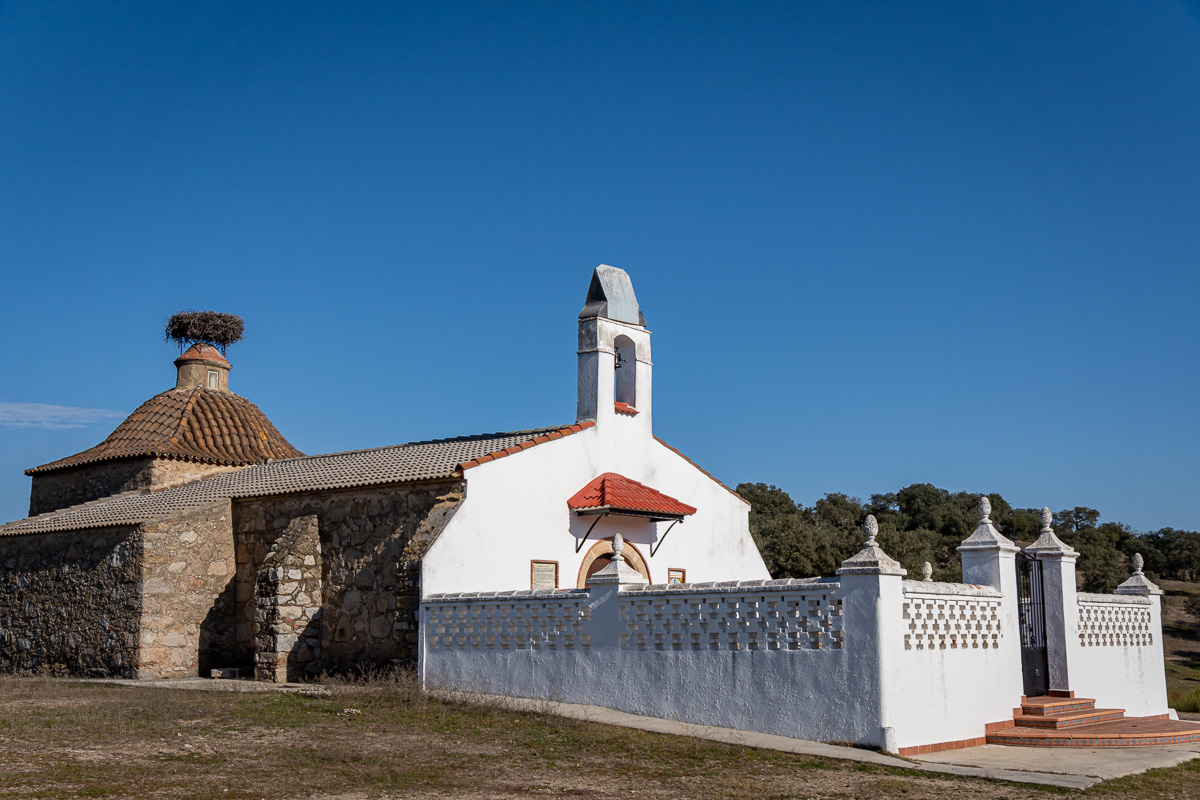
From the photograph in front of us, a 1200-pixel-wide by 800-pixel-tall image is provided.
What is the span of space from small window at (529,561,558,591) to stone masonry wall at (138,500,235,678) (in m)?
6.17

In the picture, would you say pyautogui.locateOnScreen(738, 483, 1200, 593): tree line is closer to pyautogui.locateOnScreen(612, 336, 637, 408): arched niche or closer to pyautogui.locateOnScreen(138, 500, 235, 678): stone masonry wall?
pyautogui.locateOnScreen(612, 336, 637, 408): arched niche

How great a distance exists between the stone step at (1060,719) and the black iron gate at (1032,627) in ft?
2.15

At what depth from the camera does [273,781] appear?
8547mm

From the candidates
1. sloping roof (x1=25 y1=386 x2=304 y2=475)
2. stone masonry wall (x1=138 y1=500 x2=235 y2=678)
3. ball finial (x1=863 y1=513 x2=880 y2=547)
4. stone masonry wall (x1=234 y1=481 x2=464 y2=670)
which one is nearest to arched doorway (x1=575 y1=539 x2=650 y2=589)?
stone masonry wall (x1=234 y1=481 x2=464 y2=670)

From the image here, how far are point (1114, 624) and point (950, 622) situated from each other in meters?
Result: 4.68

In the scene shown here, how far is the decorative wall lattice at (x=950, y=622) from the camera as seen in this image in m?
11.9

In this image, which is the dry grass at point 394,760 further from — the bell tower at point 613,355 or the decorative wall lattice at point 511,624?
the bell tower at point 613,355

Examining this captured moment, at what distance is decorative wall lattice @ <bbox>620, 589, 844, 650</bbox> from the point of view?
471 inches

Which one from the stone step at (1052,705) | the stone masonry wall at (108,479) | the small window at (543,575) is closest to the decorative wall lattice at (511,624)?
the small window at (543,575)

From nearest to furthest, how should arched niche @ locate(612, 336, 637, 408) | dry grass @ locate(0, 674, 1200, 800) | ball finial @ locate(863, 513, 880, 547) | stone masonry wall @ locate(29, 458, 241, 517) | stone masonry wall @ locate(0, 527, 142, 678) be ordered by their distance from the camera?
dry grass @ locate(0, 674, 1200, 800) → ball finial @ locate(863, 513, 880, 547) → stone masonry wall @ locate(0, 527, 142, 678) → arched niche @ locate(612, 336, 637, 408) → stone masonry wall @ locate(29, 458, 241, 517)

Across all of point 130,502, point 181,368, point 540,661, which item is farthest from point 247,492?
point 181,368

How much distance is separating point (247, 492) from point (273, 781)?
1264 centimetres

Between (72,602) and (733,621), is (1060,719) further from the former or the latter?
(72,602)

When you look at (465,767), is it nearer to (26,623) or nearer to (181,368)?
(26,623)
